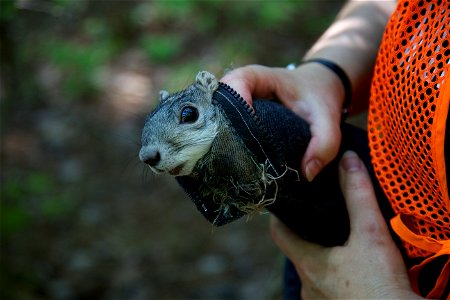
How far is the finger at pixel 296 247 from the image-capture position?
4.72ft

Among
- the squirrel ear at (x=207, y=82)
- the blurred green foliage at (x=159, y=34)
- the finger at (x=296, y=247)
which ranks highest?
the squirrel ear at (x=207, y=82)

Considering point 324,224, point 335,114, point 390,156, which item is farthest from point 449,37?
point 324,224

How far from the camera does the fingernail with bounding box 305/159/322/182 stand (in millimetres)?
1285

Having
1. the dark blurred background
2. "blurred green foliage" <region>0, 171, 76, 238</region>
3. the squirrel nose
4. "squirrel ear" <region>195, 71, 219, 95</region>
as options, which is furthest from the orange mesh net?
"blurred green foliage" <region>0, 171, 76, 238</region>

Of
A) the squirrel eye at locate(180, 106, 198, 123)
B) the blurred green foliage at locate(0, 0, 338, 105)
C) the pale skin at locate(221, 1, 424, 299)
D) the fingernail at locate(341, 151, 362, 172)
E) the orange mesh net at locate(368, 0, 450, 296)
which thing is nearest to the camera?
the orange mesh net at locate(368, 0, 450, 296)

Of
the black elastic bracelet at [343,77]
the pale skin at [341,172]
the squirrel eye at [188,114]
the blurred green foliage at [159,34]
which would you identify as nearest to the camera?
the squirrel eye at [188,114]

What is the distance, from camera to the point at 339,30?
1.67m

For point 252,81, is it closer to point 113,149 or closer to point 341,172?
point 341,172

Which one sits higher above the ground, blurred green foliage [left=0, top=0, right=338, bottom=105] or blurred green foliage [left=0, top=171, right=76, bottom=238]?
blurred green foliage [left=0, top=0, right=338, bottom=105]

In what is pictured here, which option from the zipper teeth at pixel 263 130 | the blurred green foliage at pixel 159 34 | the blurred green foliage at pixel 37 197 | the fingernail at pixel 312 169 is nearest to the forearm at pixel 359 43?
the fingernail at pixel 312 169

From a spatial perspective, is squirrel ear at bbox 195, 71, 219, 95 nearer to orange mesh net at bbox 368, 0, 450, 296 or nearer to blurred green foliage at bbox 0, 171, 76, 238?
orange mesh net at bbox 368, 0, 450, 296

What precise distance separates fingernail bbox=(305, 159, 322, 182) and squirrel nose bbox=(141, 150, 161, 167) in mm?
350

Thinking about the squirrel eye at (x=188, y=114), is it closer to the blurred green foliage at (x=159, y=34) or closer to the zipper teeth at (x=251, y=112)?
the zipper teeth at (x=251, y=112)

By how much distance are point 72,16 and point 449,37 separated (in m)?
3.54
